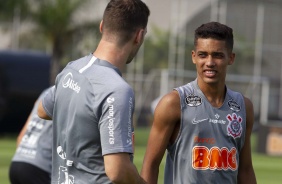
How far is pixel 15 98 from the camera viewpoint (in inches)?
1441

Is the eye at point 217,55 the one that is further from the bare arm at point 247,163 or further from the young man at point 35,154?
the young man at point 35,154

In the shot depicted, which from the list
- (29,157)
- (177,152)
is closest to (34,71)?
(29,157)

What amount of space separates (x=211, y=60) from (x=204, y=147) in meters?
0.61

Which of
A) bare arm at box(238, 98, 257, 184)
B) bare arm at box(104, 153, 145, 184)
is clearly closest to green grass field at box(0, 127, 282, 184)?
bare arm at box(238, 98, 257, 184)

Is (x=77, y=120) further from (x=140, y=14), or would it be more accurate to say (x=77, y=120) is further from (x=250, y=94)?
(x=250, y=94)

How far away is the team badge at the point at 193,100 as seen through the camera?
22.0 ft

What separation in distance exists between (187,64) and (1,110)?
43.0 feet

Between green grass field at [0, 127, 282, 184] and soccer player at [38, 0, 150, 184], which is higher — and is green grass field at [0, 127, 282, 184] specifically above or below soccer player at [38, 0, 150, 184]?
below

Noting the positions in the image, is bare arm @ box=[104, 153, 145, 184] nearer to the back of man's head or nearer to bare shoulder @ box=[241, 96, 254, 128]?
the back of man's head

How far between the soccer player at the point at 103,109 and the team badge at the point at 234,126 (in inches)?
56.9

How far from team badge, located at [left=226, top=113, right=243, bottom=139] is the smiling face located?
262 mm

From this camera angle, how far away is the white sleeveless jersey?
259 inches

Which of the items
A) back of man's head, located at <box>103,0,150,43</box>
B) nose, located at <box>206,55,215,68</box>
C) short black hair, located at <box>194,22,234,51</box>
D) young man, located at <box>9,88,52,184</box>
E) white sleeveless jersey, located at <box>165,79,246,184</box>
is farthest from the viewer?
young man, located at <box>9,88,52,184</box>

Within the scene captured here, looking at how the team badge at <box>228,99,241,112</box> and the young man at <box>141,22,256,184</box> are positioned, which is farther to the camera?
the team badge at <box>228,99,241,112</box>
